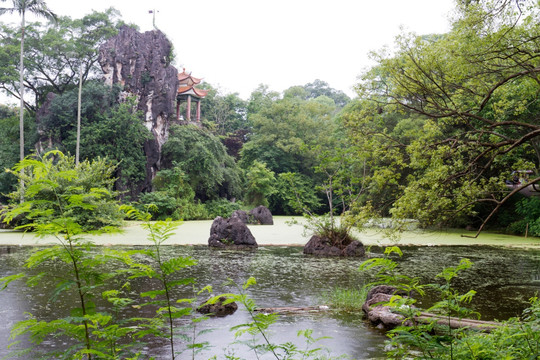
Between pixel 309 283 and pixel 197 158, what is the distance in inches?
698

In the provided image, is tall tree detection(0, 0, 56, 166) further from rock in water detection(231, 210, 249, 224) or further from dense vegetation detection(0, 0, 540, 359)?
rock in water detection(231, 210, 249, 224)

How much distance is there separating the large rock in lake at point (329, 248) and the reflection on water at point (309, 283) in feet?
1.66

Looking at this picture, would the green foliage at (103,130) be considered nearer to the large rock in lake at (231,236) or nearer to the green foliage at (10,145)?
the green foliage at (10,145)

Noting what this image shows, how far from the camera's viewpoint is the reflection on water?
491cm

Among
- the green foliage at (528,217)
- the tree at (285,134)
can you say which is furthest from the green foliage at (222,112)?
the green foliage at (528,217)

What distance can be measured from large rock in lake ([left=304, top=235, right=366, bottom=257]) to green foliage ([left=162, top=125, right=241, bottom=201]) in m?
13.3

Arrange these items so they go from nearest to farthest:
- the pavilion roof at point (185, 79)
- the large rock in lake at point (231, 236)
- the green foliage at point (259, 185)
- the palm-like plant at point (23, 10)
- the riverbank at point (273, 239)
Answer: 1. the large rock in lake at point (231, 236)
2. the riverbank at point (273, 239)
3. the palm-like plant at point (23, 10)
4. the green foliage at point (259, 185)
5. the pavilion roof at point (185, 79)

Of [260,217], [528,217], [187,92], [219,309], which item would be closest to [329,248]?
[219,309]

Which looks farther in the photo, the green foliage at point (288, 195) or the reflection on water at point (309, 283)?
the green foliage at point (288, 195)

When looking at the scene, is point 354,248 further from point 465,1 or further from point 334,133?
point 334,133

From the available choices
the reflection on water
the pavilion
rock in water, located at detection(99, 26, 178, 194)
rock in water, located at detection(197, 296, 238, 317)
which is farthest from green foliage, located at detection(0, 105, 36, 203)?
rock in water, located at detection(197, 296, 238, 317)

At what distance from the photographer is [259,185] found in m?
28.0

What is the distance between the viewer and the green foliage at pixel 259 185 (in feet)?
A: 90.7

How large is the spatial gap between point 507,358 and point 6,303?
5.98m
